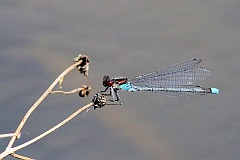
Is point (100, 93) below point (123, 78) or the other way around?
below

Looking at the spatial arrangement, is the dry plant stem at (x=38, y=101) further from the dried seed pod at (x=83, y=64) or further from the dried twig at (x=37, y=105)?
the dried seed pod at (x=83, y=64)

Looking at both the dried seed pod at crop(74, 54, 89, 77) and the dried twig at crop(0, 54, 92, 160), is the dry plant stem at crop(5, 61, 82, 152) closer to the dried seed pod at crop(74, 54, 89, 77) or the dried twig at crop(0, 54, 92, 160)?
the dried twig at crop(0, 54, 92, 160)

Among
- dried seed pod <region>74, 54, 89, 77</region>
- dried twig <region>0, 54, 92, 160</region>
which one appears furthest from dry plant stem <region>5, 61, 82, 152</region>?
dried seed pod <region>74, 54, 89, 77</region>

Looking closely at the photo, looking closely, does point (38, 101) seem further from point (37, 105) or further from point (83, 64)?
point (83, 64)

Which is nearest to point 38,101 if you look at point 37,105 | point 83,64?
point 37,105

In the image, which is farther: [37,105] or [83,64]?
[83,64]

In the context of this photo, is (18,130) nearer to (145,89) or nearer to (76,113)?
(76,113)

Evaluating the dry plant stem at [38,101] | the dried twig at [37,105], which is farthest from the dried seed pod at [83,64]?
the dry plant stem at [38,101]

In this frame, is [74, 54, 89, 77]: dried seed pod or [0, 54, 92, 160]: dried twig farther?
[74, 54, 89, 77]: dried seed pod

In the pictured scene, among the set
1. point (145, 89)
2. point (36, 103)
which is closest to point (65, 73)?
point (36, 103)

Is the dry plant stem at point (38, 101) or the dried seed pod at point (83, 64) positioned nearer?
the dry plant stem at point (38, 101)

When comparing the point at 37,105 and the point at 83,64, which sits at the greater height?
the point at 83,64
